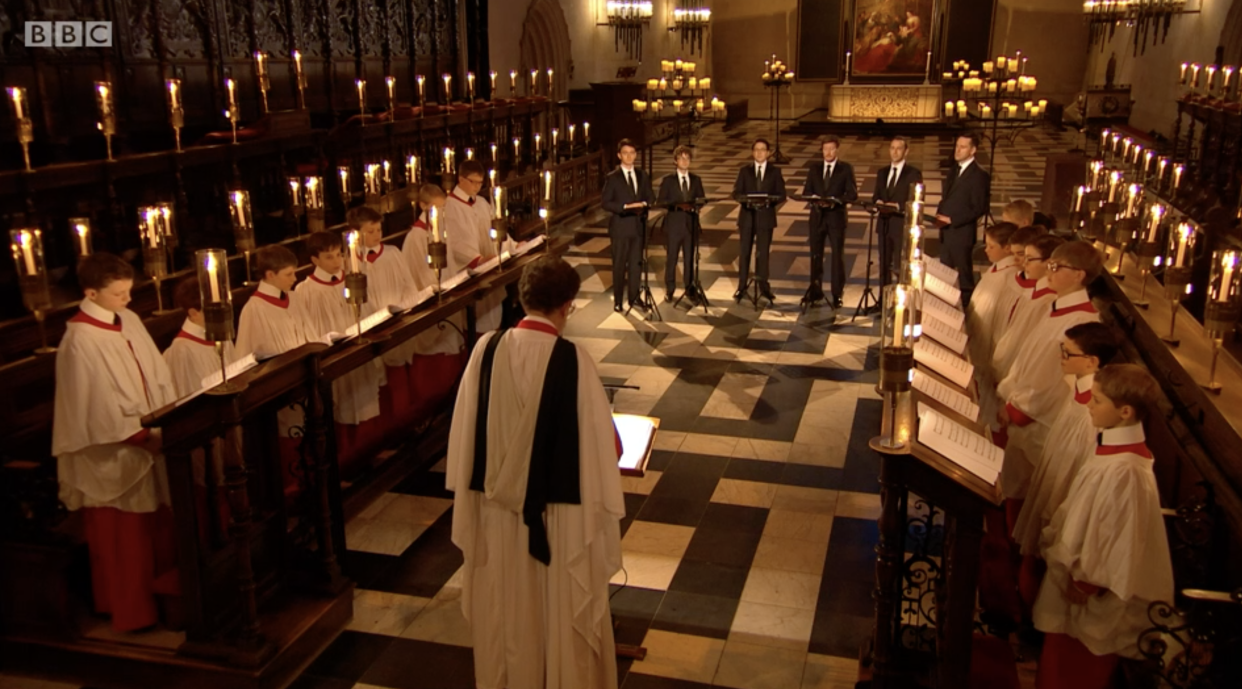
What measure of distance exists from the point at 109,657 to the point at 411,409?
3.20 meters

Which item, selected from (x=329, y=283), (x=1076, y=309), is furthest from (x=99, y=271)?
(x=1076, y=309)

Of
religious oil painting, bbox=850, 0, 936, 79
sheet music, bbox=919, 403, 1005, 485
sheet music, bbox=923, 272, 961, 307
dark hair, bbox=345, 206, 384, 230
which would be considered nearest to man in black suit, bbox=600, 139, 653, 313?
dark hair, bbox=345, 206, 384, 230

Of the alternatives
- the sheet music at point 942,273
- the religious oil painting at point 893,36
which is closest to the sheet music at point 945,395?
the sheet music at point 942,273

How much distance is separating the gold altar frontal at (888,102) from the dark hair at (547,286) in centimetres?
2716

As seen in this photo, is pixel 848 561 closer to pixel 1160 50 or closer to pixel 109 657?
pixel 109 657

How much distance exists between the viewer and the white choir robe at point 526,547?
3750 mm

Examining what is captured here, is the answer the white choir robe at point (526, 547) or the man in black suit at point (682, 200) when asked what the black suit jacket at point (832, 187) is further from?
the white choir robe at point (526, 547)

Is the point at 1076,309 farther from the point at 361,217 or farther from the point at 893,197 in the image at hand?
the point at 893,197

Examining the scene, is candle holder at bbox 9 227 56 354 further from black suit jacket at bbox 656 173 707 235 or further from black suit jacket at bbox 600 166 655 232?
black suit jacket at bbox 656 173 707 235

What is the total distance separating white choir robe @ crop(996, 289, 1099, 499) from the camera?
5.43 m

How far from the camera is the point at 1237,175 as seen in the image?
11508mm

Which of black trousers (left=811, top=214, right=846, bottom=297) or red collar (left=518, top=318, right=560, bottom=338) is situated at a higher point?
red collar (left=518, top=318, right=560, bottom=338)

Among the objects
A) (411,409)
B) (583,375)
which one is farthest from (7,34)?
(583,375)

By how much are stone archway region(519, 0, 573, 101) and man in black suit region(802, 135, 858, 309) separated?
408 inches
